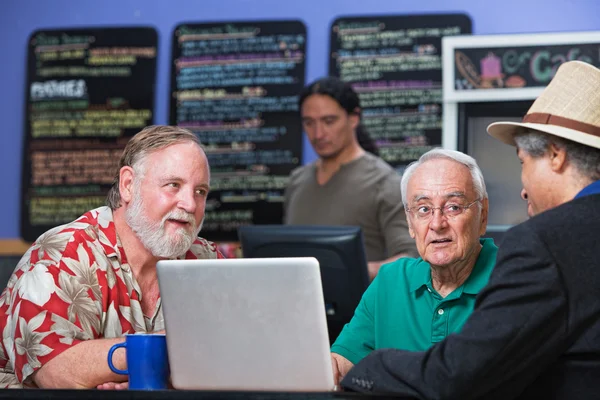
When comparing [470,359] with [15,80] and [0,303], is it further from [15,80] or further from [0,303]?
[15,80]

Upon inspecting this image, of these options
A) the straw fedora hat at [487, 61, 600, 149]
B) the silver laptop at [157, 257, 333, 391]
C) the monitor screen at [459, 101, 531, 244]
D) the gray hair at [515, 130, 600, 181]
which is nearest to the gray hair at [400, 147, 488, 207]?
the straw fedora hat at [487, 61, 600, 149]

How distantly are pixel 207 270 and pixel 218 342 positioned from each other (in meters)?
0.14

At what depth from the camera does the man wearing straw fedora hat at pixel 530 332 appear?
4.64 feet

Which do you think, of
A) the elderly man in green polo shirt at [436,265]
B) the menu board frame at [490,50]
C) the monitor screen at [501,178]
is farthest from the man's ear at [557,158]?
the menu board frame at [490,50]

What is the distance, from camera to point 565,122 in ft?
5.34

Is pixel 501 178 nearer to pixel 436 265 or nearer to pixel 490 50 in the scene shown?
pixel 490 50

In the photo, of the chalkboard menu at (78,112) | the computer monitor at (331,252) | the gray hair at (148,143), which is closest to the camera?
the gray hair at (148,143)

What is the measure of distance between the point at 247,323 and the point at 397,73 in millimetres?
3159

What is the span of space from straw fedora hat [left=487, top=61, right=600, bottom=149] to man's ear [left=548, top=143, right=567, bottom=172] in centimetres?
3

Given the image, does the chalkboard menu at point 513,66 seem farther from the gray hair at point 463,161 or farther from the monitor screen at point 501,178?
the gray hair at point 463,161

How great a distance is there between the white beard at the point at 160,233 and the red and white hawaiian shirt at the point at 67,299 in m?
0.07

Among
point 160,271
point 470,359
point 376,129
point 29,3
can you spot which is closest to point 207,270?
point 160,271

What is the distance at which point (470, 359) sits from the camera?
1411 millimetres

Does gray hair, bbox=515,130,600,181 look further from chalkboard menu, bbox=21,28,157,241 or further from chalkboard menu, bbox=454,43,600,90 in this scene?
chalkboard menu, bbox=21,28,157,241
